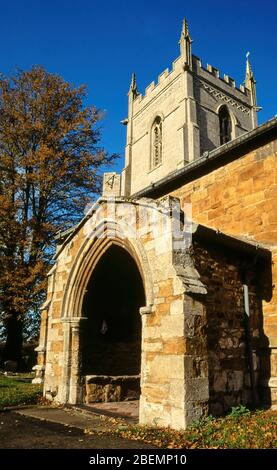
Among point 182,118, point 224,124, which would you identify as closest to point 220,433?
point 182,118

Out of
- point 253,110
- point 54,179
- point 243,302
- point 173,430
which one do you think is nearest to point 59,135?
point 54,179

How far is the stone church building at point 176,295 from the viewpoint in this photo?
541cm

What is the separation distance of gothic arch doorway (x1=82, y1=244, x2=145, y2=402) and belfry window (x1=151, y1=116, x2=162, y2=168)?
18.2 metres

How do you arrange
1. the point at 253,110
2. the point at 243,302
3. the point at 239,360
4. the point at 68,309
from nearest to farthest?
the point at 239,360
the point at 243,302
the point at 68,309
the point at 253,110

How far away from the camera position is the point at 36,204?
14930mm

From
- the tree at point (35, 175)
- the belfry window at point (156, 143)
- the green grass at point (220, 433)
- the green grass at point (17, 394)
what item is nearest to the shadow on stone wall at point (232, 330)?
the green grass at point (220, 433)

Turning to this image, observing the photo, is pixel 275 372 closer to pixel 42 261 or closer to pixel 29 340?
pixel 42 261

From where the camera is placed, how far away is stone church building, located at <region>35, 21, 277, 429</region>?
5.41m

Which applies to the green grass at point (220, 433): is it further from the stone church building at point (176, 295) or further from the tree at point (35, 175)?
the tree at point (35, 175)

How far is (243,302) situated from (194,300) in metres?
1.58

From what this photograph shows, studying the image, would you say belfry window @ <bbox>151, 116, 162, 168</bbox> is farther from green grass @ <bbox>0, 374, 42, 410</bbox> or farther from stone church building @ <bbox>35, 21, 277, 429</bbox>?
green grass @ <bbox>0, 374, 42, 410</bbox>

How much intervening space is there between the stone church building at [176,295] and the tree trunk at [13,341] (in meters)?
4.38

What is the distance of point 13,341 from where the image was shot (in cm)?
1373

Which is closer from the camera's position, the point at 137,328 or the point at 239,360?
the point at 239,360
